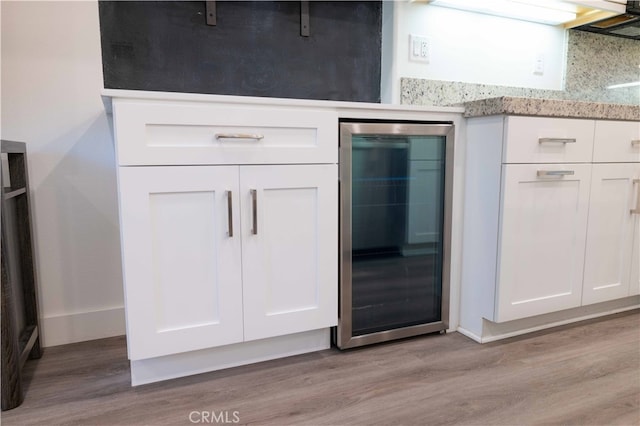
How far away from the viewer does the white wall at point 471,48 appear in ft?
6.42

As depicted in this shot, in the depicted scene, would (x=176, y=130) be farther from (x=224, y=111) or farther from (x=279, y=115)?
(x=279, y=115)

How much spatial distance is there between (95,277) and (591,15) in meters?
2.74

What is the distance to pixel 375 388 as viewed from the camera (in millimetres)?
1300

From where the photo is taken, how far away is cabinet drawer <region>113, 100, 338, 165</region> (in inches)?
46.5

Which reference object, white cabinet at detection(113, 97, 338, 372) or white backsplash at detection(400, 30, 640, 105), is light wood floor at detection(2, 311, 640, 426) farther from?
white backsplash at detection(400, 30, 640, 105)

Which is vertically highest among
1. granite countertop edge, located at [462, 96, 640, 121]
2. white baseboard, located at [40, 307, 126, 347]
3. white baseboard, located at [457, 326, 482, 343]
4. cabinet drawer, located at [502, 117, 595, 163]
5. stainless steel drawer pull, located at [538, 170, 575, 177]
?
granite countertop edge, located at [462, 96, 640, 121]

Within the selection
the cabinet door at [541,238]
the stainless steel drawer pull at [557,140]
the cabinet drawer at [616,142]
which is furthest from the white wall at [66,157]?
the cabinet drawer at [616,142]

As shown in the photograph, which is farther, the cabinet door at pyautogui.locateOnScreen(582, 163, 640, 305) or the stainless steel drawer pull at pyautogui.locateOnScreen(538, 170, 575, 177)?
the cabinet door at pyautogui.locateOnScreen(582, 163, 640, 305)

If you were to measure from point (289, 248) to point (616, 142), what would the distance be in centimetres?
148

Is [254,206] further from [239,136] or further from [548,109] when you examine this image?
[548,109]

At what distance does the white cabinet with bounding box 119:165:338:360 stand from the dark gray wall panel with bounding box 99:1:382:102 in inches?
25.2

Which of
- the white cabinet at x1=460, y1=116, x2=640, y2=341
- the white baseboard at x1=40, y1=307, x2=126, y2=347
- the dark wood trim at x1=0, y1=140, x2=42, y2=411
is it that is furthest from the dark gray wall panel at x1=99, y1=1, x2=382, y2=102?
the white baseboard at x1=40, y1=307, x2=126, y2=347

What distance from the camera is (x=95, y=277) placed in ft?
5.57

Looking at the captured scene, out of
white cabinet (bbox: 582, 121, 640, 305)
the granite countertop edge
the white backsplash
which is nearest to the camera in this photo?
the granite countertop edge
